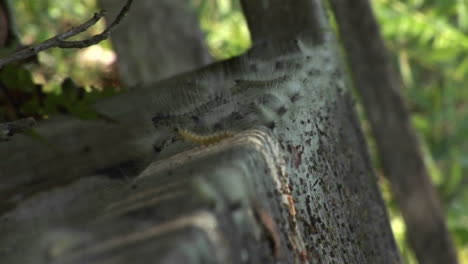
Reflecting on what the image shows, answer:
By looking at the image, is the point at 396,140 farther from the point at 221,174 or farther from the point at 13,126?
the point at 221,174

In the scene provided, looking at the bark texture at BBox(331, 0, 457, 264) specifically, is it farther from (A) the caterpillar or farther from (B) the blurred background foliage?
(A) the caterpillar

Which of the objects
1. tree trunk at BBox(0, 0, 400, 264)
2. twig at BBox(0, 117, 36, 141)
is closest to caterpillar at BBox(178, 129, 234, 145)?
tree trunk at BBox(0, 0, 400, 264)

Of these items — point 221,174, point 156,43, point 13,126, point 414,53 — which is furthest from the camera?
point 414,53

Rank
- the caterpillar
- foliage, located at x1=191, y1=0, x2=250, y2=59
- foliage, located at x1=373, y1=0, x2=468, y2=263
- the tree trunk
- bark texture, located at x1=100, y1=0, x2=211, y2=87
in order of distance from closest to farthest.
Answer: the tree trunk < the caterpillar < bark texture, located at x1=100, y1=0, x2=211, y2=87 < foliage, located at x1=191, y1=0, x2=250, y2=59 < foliage, located at x1=373, y1=0, x2=468, y2=263

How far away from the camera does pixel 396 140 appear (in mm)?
3547

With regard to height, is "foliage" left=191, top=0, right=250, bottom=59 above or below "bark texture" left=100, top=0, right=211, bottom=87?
above

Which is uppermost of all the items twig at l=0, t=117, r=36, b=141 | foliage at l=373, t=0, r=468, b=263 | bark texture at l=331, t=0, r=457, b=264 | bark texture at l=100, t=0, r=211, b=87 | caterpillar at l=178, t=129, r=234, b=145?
foliage at l=373, t=0, r=468, b=263

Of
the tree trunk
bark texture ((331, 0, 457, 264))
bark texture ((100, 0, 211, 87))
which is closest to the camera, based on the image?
the tree trunk

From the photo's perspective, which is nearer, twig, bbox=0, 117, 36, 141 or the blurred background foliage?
twig, bbox=0, 117, 36, 141

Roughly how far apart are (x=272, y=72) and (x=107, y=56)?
12.0 ft

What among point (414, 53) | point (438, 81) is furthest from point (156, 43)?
point (438, 81)

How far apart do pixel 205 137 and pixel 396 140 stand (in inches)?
104

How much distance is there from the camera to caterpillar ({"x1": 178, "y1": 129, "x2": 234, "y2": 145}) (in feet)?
3.18

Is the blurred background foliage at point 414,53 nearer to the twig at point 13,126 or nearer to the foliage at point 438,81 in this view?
the foliage at point 438,81
